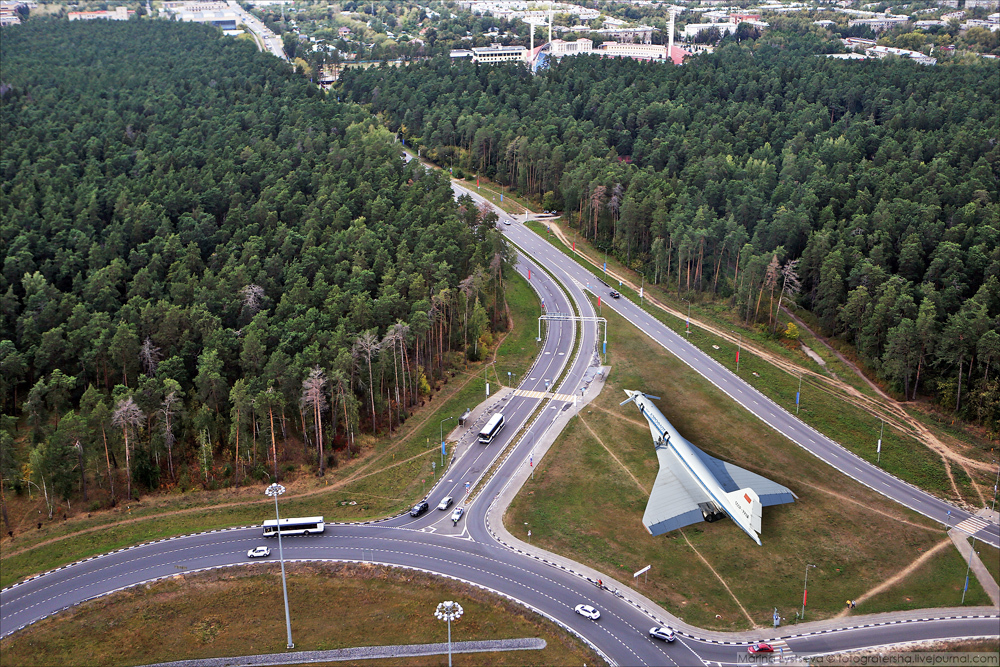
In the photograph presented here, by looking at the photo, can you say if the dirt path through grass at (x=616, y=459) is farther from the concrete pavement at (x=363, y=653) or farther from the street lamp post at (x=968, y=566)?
the street lamp post at (x=968, y=566)

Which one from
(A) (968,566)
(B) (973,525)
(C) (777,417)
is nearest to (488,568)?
(A) (968,566)

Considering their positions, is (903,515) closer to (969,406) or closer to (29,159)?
(969,406)

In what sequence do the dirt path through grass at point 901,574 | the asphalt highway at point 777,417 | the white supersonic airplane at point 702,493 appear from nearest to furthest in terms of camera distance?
the dirt path through grass at point 901,574
the white supersonic airplane at point 702,493
the asphalt highway at point 777,417

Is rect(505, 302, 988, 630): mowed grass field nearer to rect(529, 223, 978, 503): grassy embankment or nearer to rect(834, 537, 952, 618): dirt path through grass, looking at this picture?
rect(834, 537, 952, 618): dirt path through grass

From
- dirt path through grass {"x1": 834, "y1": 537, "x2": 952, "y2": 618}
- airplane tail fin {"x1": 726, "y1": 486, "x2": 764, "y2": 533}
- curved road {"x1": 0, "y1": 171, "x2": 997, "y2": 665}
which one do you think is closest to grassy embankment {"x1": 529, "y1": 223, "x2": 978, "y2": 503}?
curved road {"x1": 0, "y1": 171, "x2": 997, "y2": 665}

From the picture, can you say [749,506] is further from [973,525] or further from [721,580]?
[973,525]

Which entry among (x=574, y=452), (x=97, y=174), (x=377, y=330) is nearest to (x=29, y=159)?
(x=97, y=174)

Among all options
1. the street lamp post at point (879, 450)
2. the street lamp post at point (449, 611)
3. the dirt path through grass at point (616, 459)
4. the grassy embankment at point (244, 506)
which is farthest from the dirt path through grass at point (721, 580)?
the street lamp post at point (879, 450)
